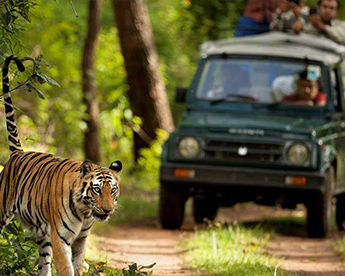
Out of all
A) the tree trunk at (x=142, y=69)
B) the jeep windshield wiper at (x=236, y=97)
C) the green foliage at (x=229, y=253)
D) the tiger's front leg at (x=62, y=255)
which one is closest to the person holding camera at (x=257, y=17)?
the jeep windshield wiper at (x=236, y=97)

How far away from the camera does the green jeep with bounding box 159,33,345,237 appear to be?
12.4 metres

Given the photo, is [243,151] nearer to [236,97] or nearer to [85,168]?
[236,97]

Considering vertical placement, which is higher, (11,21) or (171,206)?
(11,21)

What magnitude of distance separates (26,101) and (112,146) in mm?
2006

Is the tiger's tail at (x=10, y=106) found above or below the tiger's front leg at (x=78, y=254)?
above

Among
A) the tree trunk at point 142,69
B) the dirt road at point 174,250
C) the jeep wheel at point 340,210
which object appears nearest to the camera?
the dirt road at point 174,250

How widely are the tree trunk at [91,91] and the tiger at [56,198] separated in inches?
436

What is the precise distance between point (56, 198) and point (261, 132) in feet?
17.4

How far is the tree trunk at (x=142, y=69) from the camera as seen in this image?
19469mm

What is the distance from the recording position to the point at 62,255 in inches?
292

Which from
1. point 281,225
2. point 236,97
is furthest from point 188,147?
point 281,225

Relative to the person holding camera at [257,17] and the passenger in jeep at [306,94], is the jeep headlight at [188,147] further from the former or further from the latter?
the person holding camera at [257,17]

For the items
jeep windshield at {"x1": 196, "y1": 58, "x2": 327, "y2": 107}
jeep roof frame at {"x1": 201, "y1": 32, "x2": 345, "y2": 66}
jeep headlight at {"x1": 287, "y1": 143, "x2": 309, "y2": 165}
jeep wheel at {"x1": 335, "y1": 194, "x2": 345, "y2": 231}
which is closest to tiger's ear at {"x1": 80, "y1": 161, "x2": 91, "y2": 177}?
jeep headlight at {"x1": 287, "y1": 143, "x2": 309, "y2": 165}

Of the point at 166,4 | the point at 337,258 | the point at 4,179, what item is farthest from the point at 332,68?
the point at 166,4
